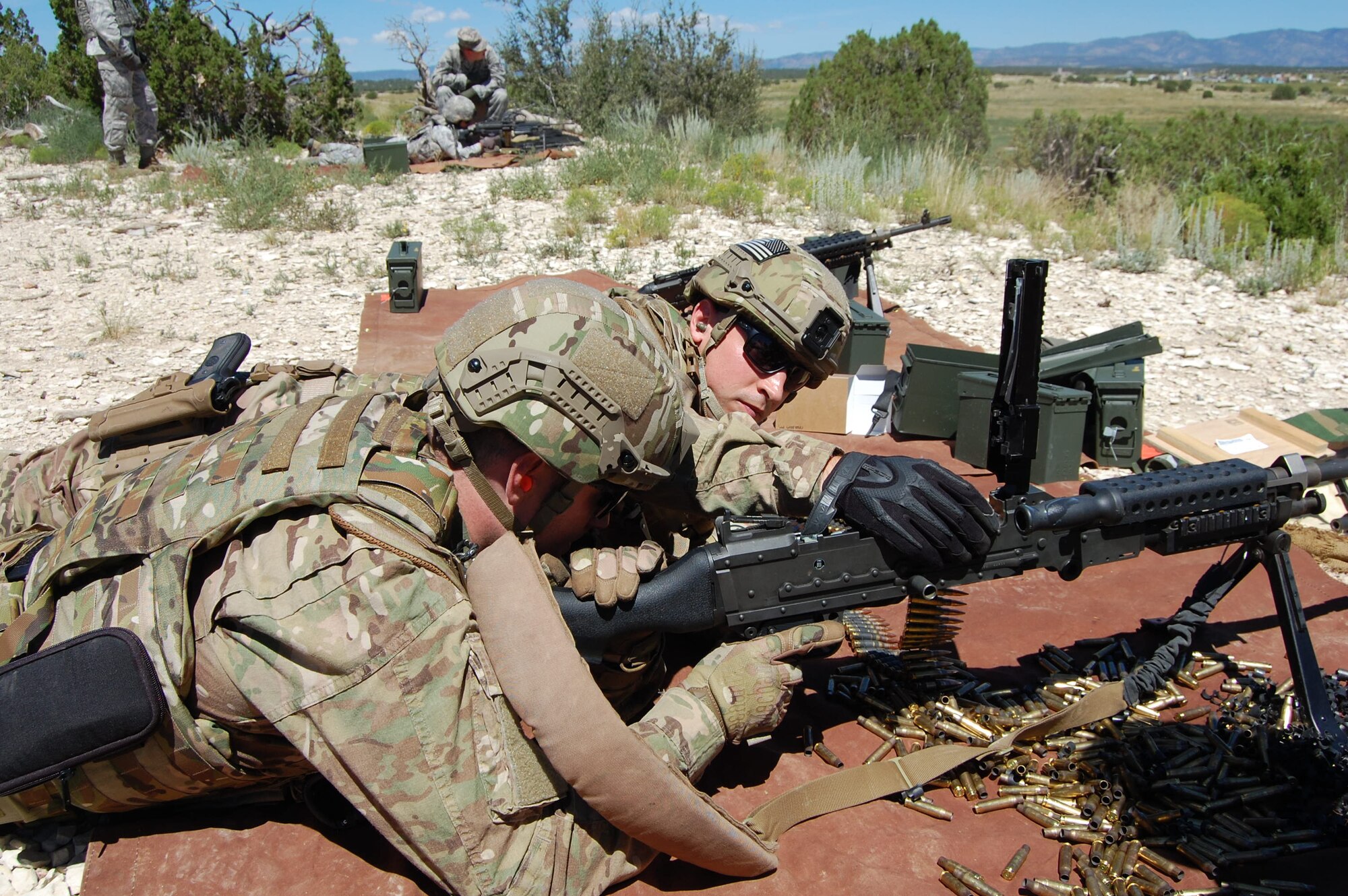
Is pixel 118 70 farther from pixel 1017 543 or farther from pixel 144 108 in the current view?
pixel 1017 543

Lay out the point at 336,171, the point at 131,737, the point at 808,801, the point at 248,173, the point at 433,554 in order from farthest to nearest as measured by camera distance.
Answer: the point at 336,171 → the point at 248,173 → the point at 808,801 → the point at 433,554 → the point at 131,737

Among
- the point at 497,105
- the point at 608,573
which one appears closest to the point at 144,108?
the point at 497,105

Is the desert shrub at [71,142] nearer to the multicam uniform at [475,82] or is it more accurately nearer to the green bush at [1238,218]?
the multicam uniform at [475,82]

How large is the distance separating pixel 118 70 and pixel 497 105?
6258 millimetres

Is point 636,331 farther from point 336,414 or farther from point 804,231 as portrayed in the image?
point 804,231

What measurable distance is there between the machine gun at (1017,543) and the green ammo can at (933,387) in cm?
242

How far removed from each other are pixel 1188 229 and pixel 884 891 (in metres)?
10.4

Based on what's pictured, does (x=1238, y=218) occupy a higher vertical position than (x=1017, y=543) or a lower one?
higher

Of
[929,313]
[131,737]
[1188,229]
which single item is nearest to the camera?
[131,737]

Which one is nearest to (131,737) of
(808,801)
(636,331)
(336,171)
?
(636,331)

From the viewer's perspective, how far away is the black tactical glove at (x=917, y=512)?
278 centimetres

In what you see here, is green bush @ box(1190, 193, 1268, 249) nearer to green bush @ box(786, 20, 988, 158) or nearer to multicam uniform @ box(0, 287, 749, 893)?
green bush @ box(786, 20, 988, 158)

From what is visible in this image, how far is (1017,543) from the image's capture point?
296cm

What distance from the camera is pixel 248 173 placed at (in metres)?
11.3
